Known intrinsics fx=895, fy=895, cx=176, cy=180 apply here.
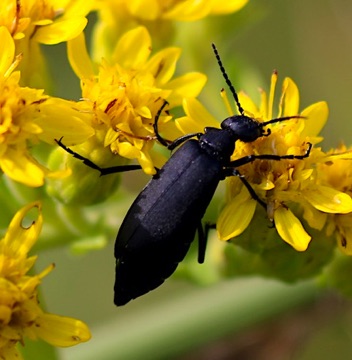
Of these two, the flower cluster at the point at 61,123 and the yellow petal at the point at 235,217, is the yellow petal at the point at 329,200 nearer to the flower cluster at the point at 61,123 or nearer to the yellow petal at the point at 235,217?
the yellow petal at the point at 235,217

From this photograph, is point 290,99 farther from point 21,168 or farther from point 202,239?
point 21,168

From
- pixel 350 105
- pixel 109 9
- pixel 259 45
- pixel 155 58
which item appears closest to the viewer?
pixel 155 58

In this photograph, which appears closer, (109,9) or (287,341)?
(109,9)

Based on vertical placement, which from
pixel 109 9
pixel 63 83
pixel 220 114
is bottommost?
pixel 63 83

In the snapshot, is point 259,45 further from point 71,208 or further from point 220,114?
point 71,208

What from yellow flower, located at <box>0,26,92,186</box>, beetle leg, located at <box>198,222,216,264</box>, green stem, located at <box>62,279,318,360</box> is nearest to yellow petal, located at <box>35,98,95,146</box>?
yellow flower, located at <box>0,26,92,186</box>

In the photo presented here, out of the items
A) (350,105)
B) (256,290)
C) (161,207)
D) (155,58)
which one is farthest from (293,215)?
(350,105)

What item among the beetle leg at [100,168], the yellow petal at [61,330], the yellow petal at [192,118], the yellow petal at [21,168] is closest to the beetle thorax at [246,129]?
the yellow petal at [192,118]
